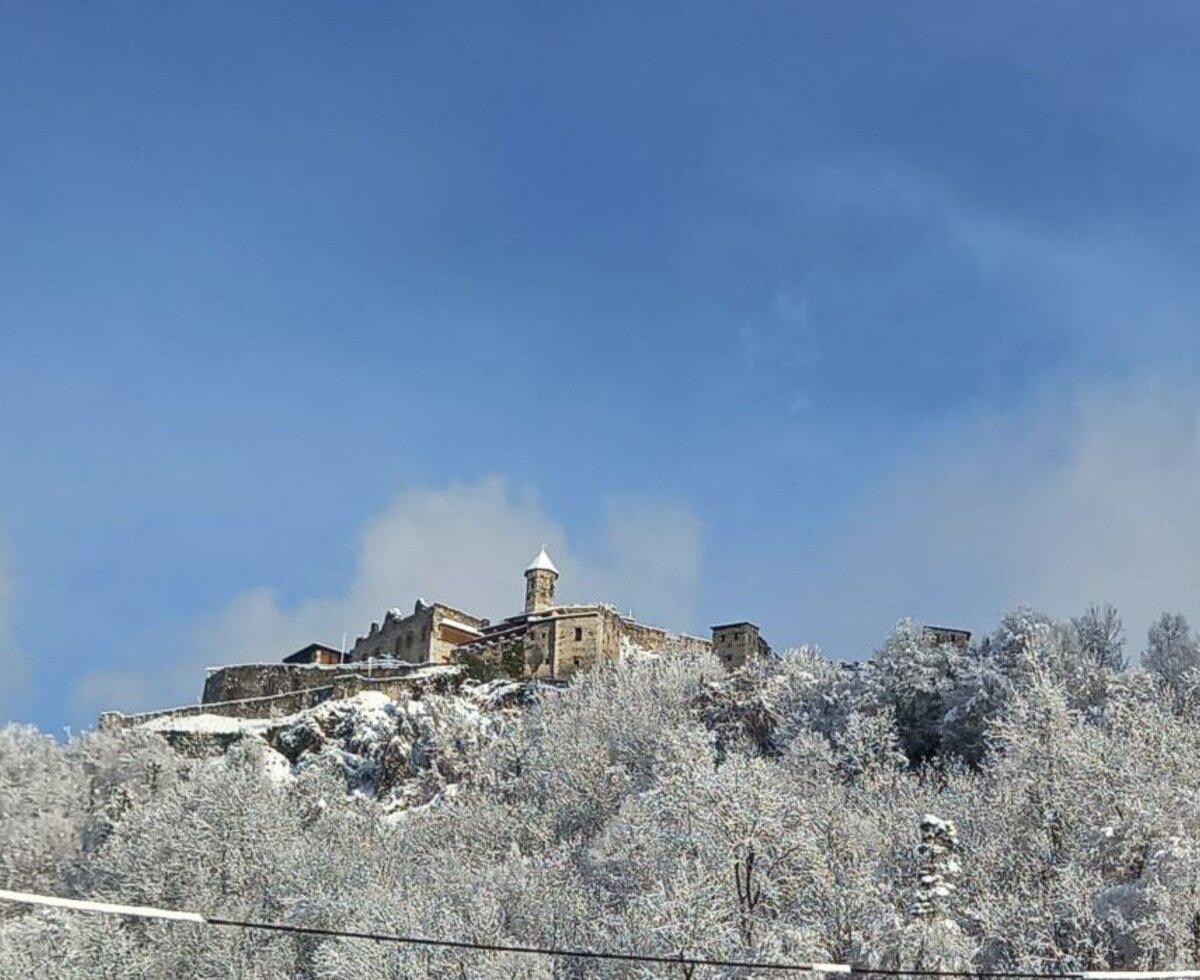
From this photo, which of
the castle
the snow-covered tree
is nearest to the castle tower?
the castle

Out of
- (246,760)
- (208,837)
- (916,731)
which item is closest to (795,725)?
(916,731)

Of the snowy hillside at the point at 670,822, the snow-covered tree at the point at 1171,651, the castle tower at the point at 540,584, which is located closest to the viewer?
the snowy hillside at the point at 670,822

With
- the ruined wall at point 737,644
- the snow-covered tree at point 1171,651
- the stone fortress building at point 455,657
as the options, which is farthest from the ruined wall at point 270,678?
the snow-covered tree at point 1171,651

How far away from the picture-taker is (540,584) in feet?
319

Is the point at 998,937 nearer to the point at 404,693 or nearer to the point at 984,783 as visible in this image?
the point at 984,783

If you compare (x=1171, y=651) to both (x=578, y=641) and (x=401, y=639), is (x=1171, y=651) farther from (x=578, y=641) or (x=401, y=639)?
(x=401, y=639)

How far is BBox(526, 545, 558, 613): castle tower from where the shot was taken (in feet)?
316

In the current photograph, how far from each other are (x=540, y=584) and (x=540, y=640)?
1481 centimetres

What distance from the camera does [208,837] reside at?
53312 millimetres

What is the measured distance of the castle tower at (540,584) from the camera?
96188mm

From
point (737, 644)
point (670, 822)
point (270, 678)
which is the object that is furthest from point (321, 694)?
point (670, 822)

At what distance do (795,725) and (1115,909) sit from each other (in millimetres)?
24301

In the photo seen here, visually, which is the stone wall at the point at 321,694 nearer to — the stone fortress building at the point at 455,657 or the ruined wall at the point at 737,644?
the stone fortress building at the point at 455,657

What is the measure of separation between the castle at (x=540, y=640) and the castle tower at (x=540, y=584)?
7.79 feet
